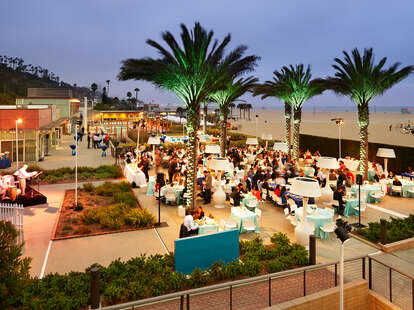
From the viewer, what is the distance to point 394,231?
10242 millimetres

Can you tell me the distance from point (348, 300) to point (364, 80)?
1544 cm

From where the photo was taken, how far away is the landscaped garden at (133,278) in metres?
5.90

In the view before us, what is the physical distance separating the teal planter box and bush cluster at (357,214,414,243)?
5.05 m

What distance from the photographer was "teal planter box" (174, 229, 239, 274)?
24.4ft

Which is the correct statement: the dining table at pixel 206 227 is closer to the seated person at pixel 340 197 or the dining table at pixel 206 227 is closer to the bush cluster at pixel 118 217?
the bush cluster at pixel 118 217

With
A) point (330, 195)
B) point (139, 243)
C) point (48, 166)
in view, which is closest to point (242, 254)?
point (139, 243)

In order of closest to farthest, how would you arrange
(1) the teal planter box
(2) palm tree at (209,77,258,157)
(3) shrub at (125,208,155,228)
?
(1) the teal planter box < (3) shrub at (125,208,155,228) < (2) palm tree at (209,77,258,157)

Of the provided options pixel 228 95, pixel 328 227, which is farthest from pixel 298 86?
pixel 328 227

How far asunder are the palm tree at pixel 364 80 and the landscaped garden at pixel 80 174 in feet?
52.0

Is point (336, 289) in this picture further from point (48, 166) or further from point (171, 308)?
point (48, 166)

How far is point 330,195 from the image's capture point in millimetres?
14508

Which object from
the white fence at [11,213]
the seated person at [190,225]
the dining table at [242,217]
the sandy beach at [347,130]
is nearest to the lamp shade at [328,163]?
the dining table at [242,217]

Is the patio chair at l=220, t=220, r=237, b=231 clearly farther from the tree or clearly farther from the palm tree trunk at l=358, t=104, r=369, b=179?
the palm tree trunk at l=358, t=104, r=369, b=179

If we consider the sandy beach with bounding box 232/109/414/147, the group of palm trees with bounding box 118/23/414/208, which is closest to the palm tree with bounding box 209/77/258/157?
the group of palm trees with bounding box 118/23/414/208
